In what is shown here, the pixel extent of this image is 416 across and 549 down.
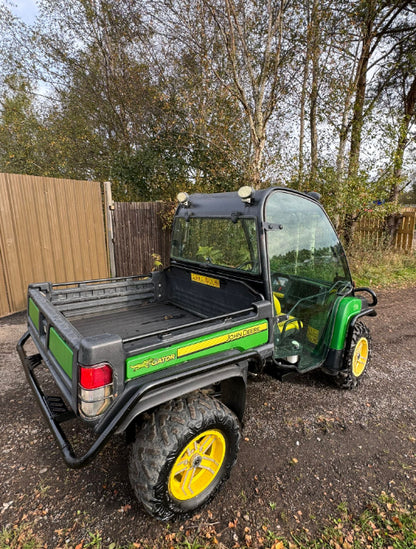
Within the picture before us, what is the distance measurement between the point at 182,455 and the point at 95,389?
0.74m

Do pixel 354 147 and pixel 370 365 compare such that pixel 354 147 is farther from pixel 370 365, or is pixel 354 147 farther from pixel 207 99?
pixel 370 365

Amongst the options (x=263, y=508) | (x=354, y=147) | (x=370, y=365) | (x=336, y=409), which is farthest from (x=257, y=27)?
(x=263, y=508)

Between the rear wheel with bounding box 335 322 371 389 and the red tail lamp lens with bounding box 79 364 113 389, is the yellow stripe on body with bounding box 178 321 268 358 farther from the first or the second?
the rear wheel with bounding box 335 322 371 389

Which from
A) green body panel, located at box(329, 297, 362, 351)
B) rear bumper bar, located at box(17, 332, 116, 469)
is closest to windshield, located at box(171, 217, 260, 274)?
green body panel, located at box(329, 297, 362, 351)

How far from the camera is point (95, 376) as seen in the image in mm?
1661

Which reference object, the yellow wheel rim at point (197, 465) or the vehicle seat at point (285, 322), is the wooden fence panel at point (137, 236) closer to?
the vehicle seat at point (285, 322)

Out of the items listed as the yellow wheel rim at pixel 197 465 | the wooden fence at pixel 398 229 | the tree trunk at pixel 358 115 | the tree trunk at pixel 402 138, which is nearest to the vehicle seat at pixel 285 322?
the yellow wheel rim at pixel 197 465

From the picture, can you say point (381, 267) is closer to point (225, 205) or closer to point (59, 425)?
point (225, 205)

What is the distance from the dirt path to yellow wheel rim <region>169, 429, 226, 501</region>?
18cm

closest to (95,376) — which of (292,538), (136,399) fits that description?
(136,399)

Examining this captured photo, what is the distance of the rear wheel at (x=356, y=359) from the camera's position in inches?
127

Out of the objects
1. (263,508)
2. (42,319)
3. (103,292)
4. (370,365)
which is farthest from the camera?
(370,365)

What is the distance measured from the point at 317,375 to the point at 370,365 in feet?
2.87

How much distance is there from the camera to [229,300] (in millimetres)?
2930
